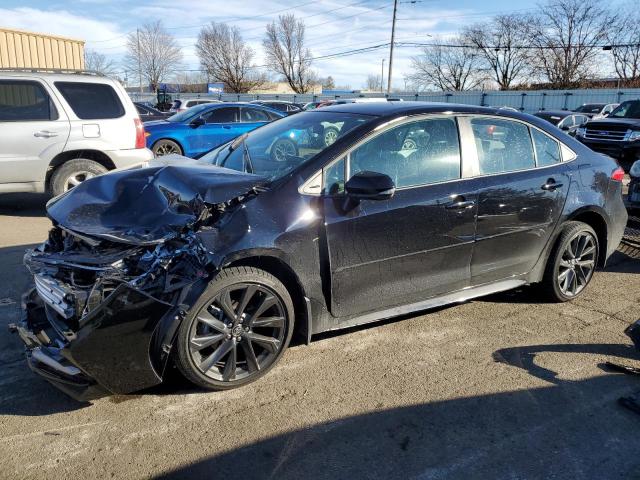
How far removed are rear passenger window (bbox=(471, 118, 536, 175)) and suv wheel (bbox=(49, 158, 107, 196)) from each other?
5555 mm

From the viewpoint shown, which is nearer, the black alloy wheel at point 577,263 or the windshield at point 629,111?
the black alloy wheel at point 577,263

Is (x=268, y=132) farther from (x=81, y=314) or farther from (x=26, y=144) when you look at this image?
(x=26, y=144)

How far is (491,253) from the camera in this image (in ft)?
13.4

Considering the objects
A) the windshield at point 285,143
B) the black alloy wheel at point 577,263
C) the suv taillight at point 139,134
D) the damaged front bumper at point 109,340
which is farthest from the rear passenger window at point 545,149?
the suv taillight at point 139,134

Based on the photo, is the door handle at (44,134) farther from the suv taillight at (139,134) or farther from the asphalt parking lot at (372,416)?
the asphalt parking lot at (372,416)

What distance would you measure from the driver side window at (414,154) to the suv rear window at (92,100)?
17.8ft

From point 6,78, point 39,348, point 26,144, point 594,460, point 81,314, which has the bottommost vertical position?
point 594,460

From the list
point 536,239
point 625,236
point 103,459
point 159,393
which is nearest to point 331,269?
point 159,393

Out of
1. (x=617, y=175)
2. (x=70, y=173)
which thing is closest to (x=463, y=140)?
(x=617, y=175)

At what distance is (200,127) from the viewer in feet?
38.3

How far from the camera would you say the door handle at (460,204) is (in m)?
3.78

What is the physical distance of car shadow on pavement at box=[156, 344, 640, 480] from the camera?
8.43 feet

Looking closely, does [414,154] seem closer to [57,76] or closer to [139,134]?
[139,134]

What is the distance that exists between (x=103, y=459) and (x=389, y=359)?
187 cm
